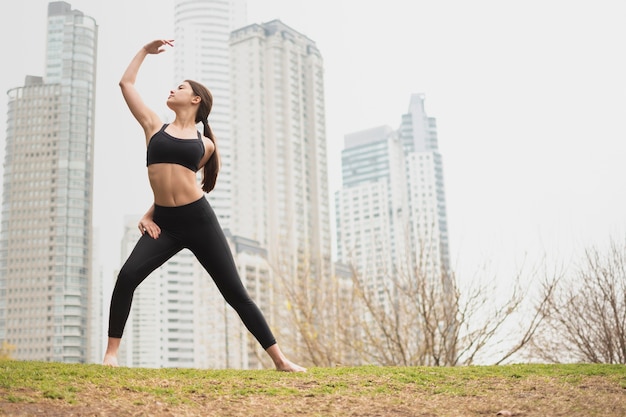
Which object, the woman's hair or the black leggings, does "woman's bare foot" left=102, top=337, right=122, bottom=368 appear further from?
the woman's hair

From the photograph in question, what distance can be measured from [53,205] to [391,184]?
5158 centimetres

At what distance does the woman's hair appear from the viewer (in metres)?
5.33

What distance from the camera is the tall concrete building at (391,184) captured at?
92.0 meters

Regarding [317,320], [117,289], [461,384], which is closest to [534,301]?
[317,320]

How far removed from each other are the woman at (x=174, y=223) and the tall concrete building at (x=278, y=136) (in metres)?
55.8

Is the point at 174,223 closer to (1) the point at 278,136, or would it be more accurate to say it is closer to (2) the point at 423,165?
(1) the point at 278,136

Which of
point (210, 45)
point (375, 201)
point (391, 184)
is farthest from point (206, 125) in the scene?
point (391, 184)

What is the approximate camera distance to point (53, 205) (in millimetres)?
64625

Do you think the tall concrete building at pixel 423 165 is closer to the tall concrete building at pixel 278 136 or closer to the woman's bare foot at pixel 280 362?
the tall concrete building at pixel 278 136

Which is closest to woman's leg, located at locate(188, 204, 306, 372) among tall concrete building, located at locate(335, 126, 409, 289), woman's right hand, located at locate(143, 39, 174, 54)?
woman's right hand, located at locate(143, 39, 174, 54)

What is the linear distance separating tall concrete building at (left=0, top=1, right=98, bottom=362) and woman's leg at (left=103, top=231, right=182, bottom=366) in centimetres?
5926

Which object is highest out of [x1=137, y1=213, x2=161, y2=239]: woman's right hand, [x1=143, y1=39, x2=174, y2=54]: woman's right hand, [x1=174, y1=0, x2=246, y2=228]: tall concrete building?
[x1=174, y1=0, x2=246, y2=228]: tall concrete building

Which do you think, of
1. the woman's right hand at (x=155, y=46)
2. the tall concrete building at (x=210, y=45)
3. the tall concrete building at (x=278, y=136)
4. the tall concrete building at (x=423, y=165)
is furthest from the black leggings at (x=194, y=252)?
the tall concrete building at (x=423, y=165)

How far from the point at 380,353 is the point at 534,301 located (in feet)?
10.1
